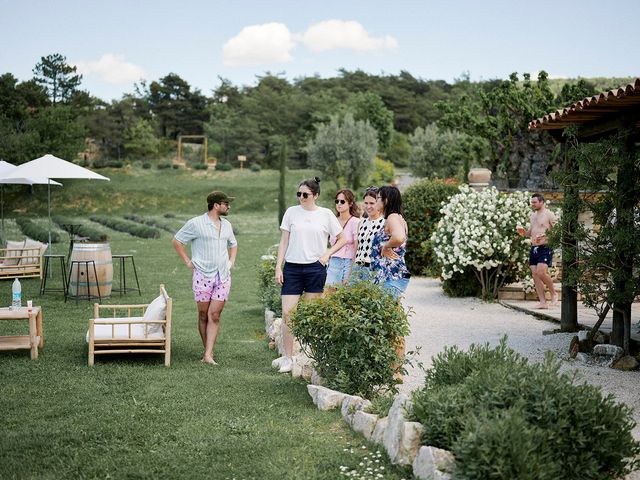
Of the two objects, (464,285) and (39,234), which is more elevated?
(39,234)

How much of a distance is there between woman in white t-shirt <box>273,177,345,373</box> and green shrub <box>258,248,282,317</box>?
2286mm

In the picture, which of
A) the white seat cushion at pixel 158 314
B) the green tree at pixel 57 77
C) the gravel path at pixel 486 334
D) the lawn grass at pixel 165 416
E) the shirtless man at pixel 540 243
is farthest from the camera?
the green tree at pixel 57 77

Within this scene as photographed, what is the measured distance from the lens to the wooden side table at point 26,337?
7270 mm

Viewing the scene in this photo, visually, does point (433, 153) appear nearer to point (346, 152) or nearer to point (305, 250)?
point (346, 152)

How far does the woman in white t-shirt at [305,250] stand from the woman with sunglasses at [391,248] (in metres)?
0.59

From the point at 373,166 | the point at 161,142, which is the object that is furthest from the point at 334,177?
the point at 161,142

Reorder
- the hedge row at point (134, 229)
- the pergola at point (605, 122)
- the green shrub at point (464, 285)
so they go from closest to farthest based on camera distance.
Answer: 1. the pergola at point (605, 122)
2. the green shrub at point (464, 285)
3. the hedge row at point (134, 229)

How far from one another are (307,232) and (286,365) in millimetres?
1268

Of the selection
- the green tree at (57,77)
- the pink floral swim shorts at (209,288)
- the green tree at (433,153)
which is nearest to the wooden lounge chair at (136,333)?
the pink floral swim shorts at (209,288)

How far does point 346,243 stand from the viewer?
752 cm

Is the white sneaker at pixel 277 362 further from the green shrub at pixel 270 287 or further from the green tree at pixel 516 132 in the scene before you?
the green tree at pixel 516 132

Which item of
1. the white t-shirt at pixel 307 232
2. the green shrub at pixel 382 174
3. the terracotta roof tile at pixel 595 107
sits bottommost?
the white t-shirt at pixel 307 232

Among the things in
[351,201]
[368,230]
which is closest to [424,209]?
[351,201]

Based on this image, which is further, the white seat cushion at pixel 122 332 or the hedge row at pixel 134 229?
the hedge row at pixel 134 229
